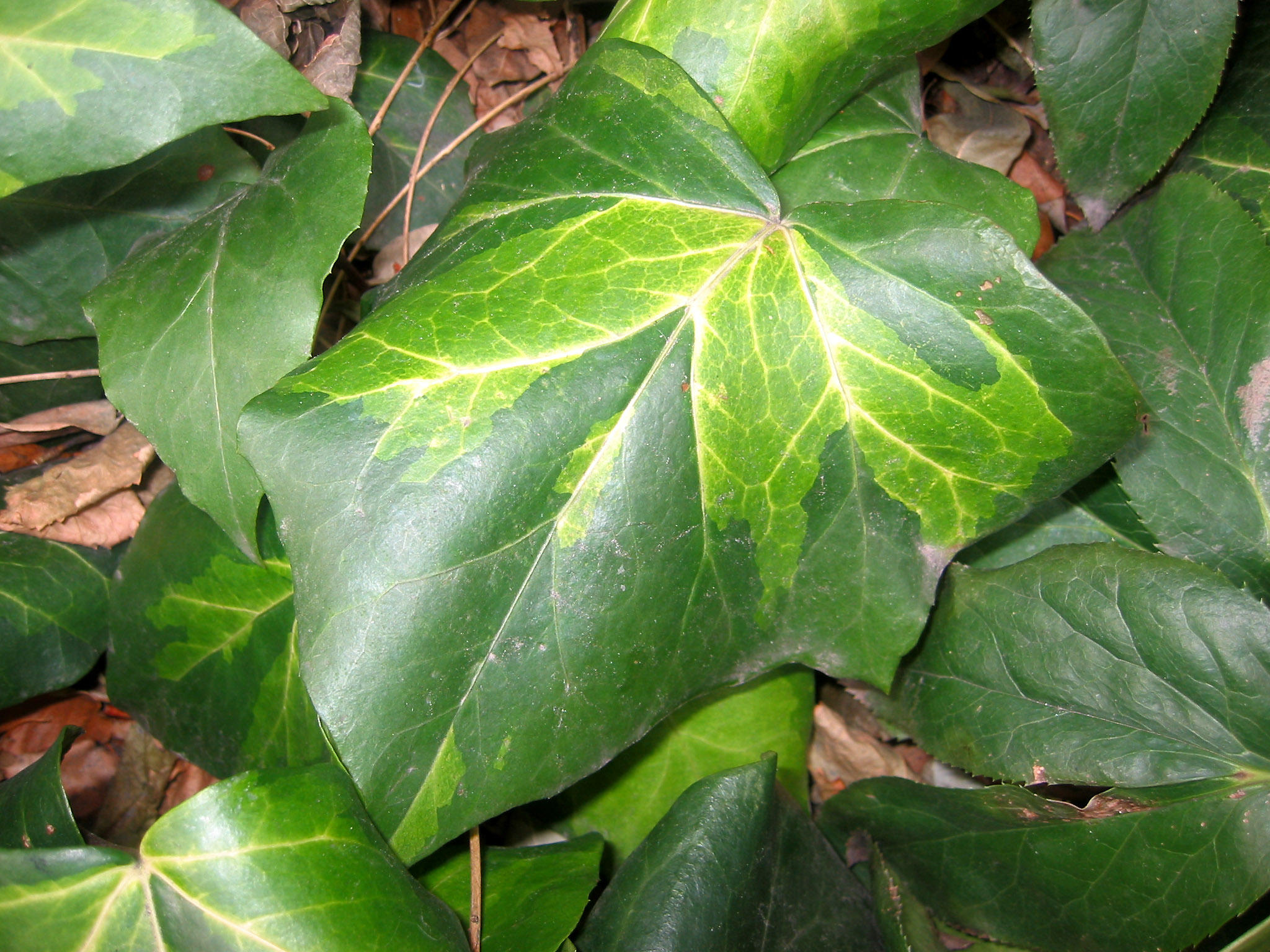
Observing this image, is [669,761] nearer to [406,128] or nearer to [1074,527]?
[1074,527]

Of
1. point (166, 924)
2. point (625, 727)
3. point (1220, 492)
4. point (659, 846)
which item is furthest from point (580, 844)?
point (1220, 492)

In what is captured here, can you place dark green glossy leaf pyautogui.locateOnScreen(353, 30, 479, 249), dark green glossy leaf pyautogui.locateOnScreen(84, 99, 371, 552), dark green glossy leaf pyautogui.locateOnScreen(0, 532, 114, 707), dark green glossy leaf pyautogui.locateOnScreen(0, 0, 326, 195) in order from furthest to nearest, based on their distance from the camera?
dark green glossy leaf pyautogui.locateOnScreen(353, 30, 479, 249) → dark green glossy leaf pyautogui.locateOnScreen(0, 532, 114, 707) → dark green glossy leaf pyautogui.locateOnScreen(84, 99, 371, 552) → dark green glossy leaf pyautogui.locateOnScreen(0, 0, 326, 195)

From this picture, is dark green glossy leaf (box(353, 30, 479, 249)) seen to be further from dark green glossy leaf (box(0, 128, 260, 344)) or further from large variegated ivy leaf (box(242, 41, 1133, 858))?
large variegated ivy leaf (box(242, 41, 1133, 858))

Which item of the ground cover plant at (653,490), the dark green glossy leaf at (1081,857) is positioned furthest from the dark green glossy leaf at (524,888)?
the dark green glossy leaf at (1081,857)

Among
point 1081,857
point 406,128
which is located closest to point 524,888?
point 1081,857

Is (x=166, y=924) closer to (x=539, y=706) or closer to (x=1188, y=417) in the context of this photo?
(x=539, y=706)

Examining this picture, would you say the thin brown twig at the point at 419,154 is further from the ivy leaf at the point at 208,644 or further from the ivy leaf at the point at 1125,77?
the ivy leaf at the point at 1125,77

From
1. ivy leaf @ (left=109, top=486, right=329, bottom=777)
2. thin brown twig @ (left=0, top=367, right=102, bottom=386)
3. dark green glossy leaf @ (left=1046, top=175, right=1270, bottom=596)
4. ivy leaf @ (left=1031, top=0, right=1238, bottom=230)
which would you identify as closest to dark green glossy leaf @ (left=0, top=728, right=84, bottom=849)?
ivy leaf @ (left=109, top=486, right=329, bottom=777)
